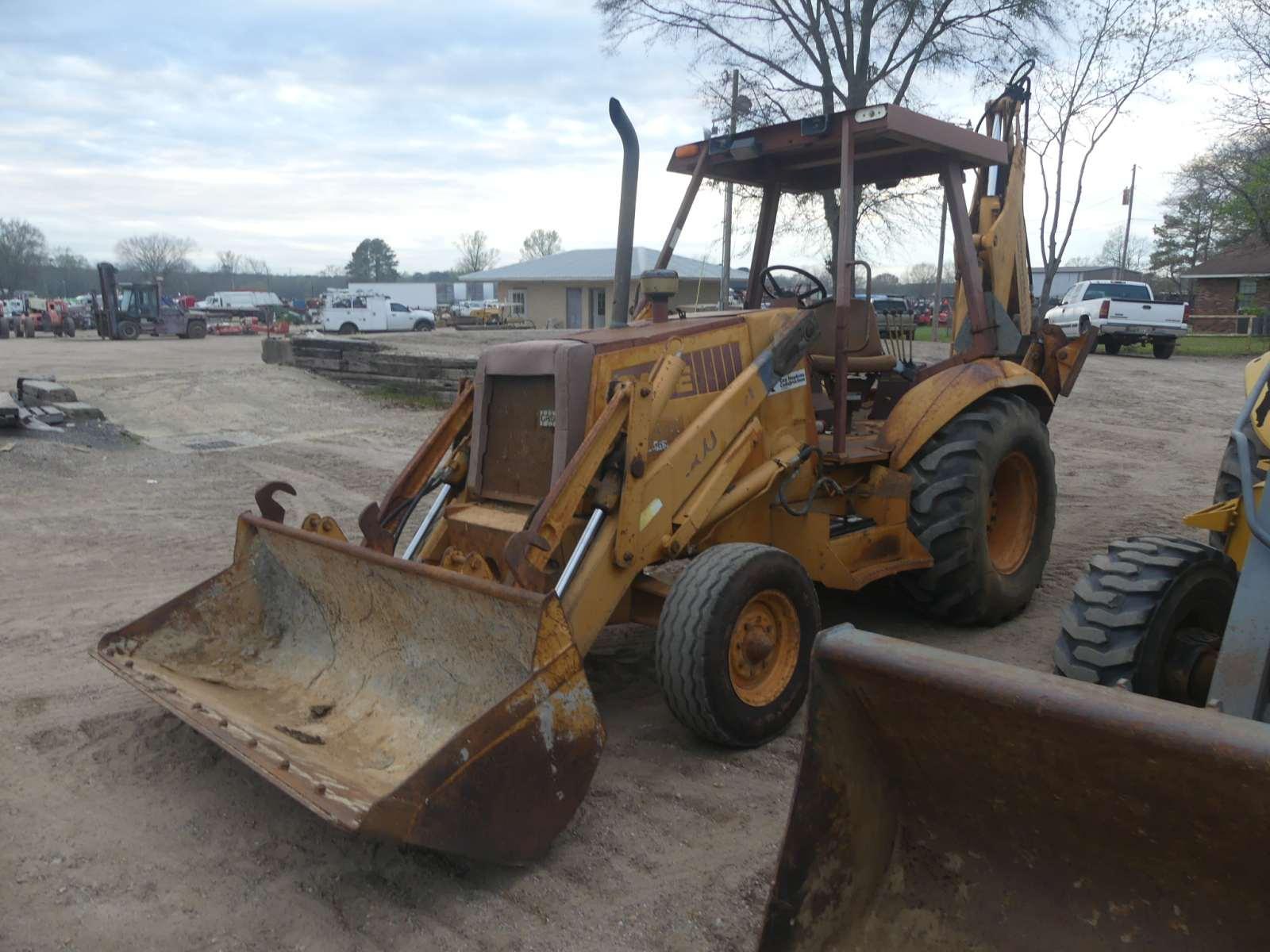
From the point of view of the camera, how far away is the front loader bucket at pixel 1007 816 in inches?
Answer: 78.4

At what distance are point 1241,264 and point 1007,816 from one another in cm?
4361

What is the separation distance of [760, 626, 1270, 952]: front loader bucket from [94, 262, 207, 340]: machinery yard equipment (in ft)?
117

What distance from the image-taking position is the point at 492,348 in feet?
15.2

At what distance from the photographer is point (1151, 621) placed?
11.6 ft

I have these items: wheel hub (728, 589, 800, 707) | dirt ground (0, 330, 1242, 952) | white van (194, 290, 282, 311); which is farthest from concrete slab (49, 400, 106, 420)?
white van (194, 290, 282, 311)

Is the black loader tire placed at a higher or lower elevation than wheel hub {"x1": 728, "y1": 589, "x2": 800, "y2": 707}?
higher

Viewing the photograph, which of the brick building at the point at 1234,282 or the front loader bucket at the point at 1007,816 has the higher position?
the brick building at the point at 1234,282

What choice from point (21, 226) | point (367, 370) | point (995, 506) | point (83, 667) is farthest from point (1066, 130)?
point (21, 226)

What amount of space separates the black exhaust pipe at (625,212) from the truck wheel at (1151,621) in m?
2.43

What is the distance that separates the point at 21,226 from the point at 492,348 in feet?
283

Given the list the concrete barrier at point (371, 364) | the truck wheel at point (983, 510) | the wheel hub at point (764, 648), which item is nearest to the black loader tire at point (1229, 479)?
the truck wheel at point (983, 510)

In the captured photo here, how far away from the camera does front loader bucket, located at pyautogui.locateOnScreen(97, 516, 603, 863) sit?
9.48 feet

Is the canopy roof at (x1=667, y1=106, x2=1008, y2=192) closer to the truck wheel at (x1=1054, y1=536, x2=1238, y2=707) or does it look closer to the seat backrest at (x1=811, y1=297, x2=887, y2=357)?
the seat backrest at (x1=811, y1=297, x2=887, y2=357)

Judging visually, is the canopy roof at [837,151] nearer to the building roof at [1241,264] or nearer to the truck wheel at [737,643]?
the truck wheel at [737,643]
